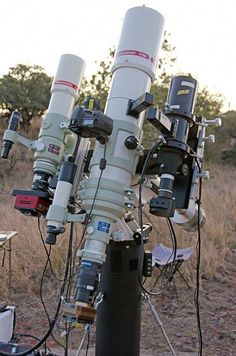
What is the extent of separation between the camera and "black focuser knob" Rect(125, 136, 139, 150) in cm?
193

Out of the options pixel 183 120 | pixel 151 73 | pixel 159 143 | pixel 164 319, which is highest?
pixel 151 73

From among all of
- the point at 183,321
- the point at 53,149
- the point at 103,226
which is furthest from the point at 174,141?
the point at 183,321

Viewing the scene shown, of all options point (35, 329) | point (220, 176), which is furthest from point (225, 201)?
point (35, 329)

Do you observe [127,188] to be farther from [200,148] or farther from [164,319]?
[164,319]

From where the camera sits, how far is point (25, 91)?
21.0 m

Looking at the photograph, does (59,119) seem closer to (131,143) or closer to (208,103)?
(131,143)

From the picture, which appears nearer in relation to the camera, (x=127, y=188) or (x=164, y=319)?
(x=127, y=188)

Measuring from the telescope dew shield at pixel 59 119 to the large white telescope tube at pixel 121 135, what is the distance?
1.23 feet

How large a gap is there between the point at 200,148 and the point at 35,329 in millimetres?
2652

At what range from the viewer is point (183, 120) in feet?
6.70

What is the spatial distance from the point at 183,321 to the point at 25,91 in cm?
1836

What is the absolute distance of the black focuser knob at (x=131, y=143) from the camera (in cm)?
193

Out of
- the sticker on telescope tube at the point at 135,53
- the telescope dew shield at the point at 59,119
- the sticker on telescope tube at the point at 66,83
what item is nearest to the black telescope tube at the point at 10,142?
the telescope dew shield at the point at 59,119

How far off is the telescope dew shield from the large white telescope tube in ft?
1.23
